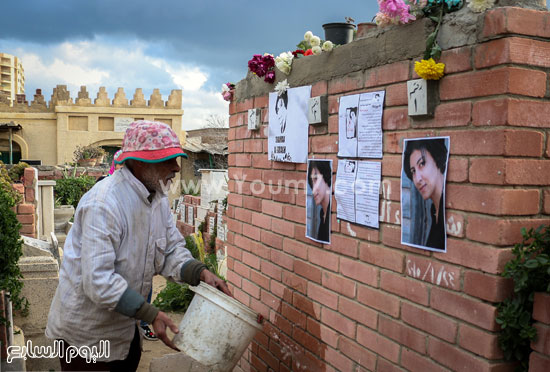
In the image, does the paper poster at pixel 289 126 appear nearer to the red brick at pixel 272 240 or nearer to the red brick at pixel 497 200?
the red brick at pixel 272 240

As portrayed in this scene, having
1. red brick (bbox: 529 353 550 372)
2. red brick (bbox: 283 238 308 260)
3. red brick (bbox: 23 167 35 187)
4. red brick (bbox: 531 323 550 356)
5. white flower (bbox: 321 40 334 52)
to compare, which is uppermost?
white flower (bbox: 321 40 334 52)

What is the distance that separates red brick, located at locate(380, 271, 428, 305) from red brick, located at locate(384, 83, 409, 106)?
30.2 inches

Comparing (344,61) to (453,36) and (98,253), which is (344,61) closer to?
(453,36)

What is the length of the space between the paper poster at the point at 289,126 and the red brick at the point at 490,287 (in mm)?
1311

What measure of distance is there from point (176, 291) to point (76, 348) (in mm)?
4384

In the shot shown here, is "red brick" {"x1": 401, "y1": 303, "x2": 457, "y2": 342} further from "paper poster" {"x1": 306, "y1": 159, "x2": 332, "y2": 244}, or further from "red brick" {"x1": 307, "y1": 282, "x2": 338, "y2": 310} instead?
"paper poster" {"x1": 306, "y1": 159, "x2": 332, "y2": 244}

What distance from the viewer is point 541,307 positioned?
5.44 ft

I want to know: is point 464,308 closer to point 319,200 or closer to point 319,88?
point 319,200

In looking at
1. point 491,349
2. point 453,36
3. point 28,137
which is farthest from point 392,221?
point 28,137

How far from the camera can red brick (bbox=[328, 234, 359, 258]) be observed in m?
2.48

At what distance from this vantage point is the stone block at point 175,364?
4.09m

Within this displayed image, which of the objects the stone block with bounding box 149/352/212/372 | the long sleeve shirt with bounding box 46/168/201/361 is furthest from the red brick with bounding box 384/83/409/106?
the stone block with bounding box 149/352/212/372

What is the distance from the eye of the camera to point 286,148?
10.1 feet

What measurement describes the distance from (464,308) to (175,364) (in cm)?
295
